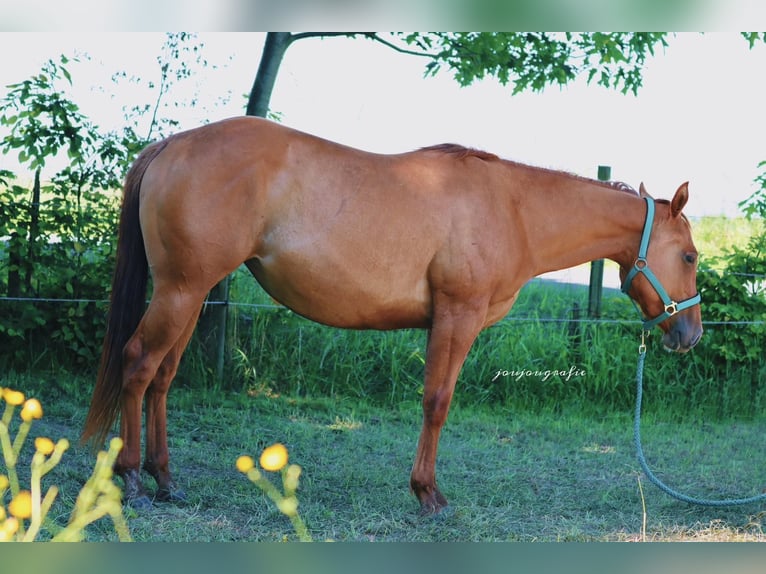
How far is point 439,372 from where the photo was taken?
13.9 ft

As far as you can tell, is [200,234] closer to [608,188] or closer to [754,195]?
[608,188]

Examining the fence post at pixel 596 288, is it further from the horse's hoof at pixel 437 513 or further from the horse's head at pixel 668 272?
the horse's hoof at pixel 437 513

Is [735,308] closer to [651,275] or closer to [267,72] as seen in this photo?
[651,275]

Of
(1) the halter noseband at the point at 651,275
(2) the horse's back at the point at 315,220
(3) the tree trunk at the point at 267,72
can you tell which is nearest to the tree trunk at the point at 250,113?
(3) the tree trunk at the point at 267,72

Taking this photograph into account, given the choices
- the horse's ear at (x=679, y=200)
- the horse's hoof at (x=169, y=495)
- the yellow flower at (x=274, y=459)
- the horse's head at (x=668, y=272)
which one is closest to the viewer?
the yellow flower at (x=274, y=459)

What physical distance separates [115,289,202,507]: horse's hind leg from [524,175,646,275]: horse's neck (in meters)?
1.80

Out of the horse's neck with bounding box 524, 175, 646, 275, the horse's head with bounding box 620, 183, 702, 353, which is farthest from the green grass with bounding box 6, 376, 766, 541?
the horse's neck with bounding box 524, 175, 646, 275

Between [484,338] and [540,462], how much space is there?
1657 mm

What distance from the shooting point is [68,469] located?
4473mm

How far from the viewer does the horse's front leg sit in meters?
4.20

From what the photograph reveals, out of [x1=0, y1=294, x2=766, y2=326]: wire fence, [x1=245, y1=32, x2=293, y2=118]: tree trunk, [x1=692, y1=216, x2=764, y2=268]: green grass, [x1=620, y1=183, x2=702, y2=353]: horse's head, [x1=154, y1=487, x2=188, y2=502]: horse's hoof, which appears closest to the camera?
[x1=154, y1=487, x2=188, y2=502]: horse's hoof

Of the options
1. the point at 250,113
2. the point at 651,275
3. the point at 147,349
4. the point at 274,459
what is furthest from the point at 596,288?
the point at 274,459

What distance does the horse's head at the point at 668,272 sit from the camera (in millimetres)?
4469

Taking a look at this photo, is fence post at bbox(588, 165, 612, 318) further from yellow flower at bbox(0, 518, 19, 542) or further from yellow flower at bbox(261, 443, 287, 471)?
yellow flower at bbox(0, 518, 19, 542)
